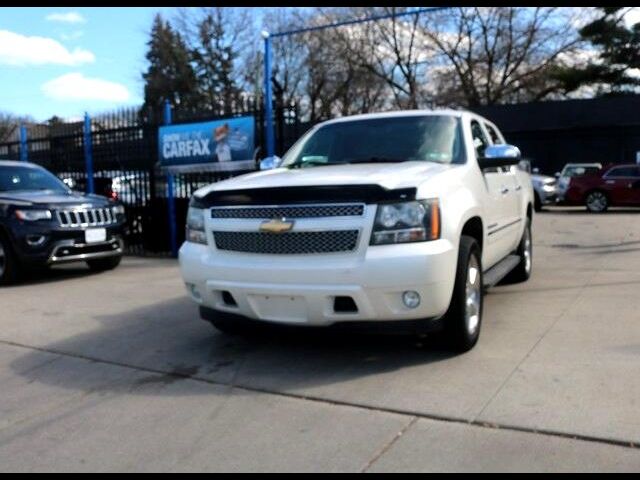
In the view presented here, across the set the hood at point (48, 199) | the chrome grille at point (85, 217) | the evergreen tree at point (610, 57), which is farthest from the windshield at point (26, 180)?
the evergreen tree at point (610, 57)

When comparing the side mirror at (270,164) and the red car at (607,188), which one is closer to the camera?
the side mirror at (270,164)

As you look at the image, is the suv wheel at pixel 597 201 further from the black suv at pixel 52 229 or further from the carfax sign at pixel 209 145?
the black suv at pixel 52 229

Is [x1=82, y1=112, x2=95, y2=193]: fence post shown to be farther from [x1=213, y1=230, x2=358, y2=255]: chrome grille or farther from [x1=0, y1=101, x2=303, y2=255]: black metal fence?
[x1=213, y1=230, x2=358, y2=255]: chrome grille

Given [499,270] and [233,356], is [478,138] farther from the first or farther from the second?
[233,356]

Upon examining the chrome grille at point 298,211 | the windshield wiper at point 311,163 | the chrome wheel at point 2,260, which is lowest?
the chrome wheel at point 2,260

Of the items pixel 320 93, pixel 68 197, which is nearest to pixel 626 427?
pixel 68 197

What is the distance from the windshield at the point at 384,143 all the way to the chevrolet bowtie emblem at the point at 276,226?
4.44ft

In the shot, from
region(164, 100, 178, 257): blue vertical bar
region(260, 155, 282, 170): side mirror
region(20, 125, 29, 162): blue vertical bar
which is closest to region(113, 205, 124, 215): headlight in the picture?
region(164, 100, 178, 257): blue vertical bar

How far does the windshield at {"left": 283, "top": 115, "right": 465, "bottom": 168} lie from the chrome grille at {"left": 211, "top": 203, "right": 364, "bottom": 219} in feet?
4.08

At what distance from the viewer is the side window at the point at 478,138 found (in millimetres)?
5971

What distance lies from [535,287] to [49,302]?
549cm

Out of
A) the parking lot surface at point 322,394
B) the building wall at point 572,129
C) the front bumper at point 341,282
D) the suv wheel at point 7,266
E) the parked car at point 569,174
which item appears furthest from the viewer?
the building wall at point 572,129

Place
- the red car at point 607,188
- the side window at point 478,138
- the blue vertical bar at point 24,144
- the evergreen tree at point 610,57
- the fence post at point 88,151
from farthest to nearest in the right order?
the evergreen tree at point 610,57, the red car at point 607,188, the blue vertical bar at point 24,144, the fence post at point 88,151, the side window at point 478,138

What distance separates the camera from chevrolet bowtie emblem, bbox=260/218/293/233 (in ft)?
14.8
